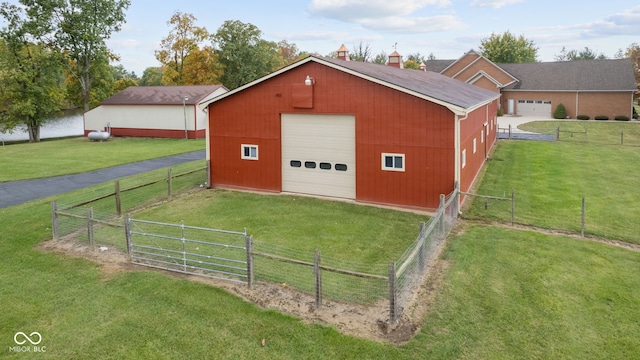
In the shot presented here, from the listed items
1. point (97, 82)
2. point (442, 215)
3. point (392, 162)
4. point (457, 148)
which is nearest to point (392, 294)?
point (442, 215)

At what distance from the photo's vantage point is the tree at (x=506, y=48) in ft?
246

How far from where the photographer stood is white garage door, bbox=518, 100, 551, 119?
170ft

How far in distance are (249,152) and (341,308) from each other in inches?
457

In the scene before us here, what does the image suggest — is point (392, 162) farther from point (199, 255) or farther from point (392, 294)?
point (392, 294)

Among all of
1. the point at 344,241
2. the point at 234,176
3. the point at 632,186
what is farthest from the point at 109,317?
the point at 632,186

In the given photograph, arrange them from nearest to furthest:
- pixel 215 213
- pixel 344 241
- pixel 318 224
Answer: pixel 344 241 < pixel 318 224 < pixel 215 213

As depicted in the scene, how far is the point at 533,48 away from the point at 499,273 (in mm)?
84842

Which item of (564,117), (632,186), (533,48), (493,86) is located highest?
(533,48)

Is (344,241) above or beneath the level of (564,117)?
beneath

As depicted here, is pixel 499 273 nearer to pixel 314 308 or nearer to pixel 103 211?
pixel 314 308

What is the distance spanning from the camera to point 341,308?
865 cm

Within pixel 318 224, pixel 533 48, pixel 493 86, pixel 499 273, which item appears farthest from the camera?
pixel 533 48

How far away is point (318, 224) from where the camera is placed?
14.3 meters

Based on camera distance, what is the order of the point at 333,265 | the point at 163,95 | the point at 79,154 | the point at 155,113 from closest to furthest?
the point at 333,265, the point at 79,154, the point at 155,113, the point at 163,95
